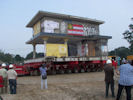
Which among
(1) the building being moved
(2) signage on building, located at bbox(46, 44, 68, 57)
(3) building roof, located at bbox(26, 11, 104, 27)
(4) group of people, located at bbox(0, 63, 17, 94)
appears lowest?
(4) group of people, located at bbox(0, 63, 17, 94)

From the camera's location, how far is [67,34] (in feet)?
68.1

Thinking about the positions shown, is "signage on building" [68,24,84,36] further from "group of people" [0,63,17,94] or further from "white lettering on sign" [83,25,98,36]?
"group of people" [0,63,17,94]

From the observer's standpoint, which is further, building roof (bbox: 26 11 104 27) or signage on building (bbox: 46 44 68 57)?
building roof (bbox: 26 11 104 27)

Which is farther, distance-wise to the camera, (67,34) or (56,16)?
(67,34)

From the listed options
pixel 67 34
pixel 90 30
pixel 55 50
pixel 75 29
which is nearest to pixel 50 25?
pixel 67 34

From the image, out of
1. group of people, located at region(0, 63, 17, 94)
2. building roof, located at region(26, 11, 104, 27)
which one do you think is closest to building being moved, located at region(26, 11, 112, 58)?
building roof, located at region(26, 11, 104, 27)

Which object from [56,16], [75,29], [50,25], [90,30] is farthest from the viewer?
[90,30]

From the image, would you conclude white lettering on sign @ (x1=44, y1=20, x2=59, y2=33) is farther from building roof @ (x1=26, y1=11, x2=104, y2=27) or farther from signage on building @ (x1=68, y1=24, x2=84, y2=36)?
signage on building @ (x1=68, y1=24, x2=84, y2=36)

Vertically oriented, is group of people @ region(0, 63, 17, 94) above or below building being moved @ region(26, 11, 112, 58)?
below

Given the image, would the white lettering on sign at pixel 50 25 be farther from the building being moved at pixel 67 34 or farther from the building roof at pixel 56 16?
the building roof at pixel 56 16

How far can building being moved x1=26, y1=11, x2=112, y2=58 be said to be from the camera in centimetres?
1925

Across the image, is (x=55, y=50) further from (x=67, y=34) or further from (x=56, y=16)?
(x=56, y=16)

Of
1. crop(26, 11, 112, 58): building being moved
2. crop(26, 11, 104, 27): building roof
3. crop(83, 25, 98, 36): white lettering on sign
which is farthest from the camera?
crop(83, 25, 98, 36): white lettering on sign

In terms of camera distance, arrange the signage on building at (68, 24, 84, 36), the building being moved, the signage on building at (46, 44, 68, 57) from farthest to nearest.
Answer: the signage on building at (68, 24, 84, 36)
the building being moved
the signage on building at (46, 44, 68, 57)
